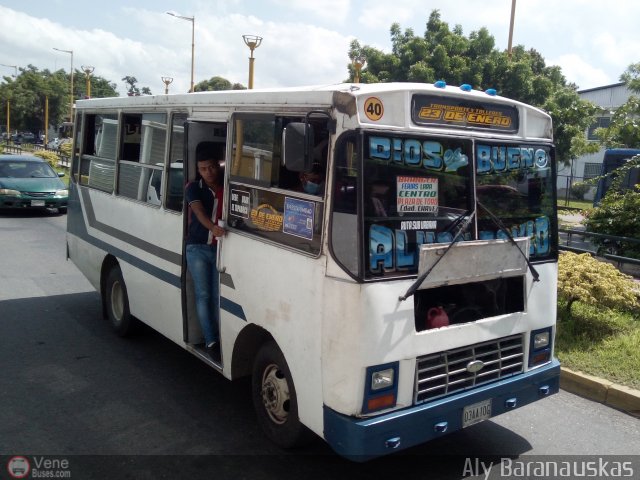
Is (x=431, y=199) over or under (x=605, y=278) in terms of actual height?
over

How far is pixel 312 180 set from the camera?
3809mm

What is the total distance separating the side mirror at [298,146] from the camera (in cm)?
355

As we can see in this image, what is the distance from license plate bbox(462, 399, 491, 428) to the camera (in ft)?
12.8

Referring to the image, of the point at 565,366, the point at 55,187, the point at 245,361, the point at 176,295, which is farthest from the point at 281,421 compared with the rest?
the point at 55,187

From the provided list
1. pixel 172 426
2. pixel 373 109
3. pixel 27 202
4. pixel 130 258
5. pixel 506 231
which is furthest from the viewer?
pixel 27 202

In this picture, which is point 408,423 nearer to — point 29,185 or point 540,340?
point 540,340

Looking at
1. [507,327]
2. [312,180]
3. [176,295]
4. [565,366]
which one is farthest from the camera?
[565,366]

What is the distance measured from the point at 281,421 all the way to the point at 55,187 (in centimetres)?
1369

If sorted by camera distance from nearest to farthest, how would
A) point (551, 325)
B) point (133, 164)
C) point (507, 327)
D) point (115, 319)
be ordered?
point (507, 327)
point (551, 325)
point (133, 164)
point (115, 319)

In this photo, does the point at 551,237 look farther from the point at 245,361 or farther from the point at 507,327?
the point at 245,361

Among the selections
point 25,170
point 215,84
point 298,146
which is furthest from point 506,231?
point 215,84

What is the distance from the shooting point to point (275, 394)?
14.1 feet

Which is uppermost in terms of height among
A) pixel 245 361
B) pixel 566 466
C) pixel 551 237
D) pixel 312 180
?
pixel 312 180

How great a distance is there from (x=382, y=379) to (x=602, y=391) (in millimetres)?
2842
